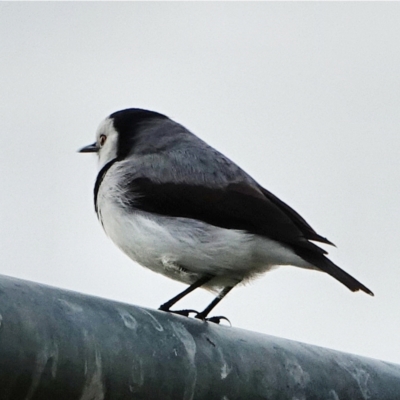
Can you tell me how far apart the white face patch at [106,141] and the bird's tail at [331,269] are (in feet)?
6.22

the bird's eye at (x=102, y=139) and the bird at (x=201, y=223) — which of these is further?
the bird's eye at (x=102, y=139)

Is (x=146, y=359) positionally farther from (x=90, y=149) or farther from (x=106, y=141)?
(x=90, y=149)

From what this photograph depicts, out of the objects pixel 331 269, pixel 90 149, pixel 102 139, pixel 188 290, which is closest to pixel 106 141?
pixel 102 139

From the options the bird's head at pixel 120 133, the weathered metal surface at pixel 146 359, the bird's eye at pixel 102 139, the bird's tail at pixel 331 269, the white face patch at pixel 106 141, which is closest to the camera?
the weathered metal surface at pixel 146 359

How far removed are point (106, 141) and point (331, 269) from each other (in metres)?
2.44

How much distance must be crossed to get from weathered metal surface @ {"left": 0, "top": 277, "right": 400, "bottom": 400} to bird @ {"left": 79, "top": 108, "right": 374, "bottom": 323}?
1.83 metres

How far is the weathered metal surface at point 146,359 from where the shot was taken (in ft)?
7.66

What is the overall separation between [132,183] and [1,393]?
3.54 metres

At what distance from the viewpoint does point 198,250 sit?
5.22 m

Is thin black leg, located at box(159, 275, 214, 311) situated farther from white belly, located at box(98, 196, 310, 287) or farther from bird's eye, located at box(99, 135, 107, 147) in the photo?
bird's eye, located at box(99, 135, 107, 147)

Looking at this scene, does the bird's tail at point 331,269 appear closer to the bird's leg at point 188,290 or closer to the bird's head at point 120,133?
the bird's leg at point 188,290

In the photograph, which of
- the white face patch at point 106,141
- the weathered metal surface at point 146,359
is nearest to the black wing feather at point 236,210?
the white face patch at point 106,141

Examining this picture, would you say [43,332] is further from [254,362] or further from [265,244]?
[265,244]

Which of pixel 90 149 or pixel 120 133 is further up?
pixel 120 133
